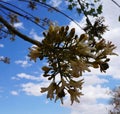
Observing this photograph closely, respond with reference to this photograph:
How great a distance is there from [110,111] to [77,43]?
37531mm

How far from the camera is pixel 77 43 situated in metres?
2.46

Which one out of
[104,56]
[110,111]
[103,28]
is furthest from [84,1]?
[110,111]

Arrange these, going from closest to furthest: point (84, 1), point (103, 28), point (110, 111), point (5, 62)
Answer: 1. point (103, 28)
2. point (84, 1)
3. point (5, 62)
4. point (110, 111)

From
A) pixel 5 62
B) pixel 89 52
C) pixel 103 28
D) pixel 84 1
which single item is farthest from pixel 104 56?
pixel 5 62

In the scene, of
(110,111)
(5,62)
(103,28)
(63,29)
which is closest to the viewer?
(63,29)

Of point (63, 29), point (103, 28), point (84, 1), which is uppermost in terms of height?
point (84, 1)

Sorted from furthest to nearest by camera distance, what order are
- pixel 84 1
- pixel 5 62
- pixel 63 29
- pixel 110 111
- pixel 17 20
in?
pixel 110 111
pixel 5 62
pixel 17 20
pixel 84 1
pixel 63 29

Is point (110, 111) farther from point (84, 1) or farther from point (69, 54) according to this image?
point (69, 54)

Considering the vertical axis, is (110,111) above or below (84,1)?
above

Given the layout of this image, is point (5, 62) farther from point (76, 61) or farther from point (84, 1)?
point (76, 61)

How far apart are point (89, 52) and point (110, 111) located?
3751 cm

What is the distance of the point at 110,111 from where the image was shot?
129 feet

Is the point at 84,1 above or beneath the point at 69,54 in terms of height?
above

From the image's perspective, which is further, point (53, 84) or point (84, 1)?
point (84, 1)
